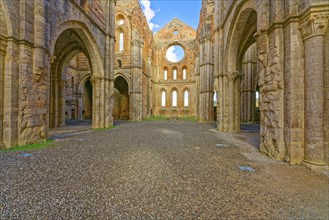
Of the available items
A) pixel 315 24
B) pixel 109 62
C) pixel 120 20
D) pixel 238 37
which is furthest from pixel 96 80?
pixel 120 20

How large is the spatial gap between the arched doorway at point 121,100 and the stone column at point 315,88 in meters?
22.1

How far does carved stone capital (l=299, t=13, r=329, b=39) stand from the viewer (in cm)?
336

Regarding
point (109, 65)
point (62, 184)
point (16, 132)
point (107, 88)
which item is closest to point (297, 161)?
point (62, 184)

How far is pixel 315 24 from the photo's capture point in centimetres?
342

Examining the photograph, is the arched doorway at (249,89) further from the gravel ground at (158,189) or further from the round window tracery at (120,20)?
the round window tracery at (120,20)

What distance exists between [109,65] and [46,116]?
6973 millimetres

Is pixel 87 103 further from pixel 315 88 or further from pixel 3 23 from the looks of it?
pixel 315 88

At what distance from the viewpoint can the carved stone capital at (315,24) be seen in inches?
132

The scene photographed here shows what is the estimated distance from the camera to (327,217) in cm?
189

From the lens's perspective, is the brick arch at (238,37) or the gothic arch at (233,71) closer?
the brick arch at (238,37)

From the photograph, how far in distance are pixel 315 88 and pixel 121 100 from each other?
23432 mm

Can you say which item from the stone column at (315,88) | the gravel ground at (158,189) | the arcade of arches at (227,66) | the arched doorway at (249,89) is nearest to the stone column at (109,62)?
the arcade of arches at (227,66)

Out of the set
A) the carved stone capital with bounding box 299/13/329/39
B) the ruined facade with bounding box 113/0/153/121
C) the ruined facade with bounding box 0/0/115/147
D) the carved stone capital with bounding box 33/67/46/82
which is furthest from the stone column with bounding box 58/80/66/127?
the carved stone capital with bounding box 299/13/329/39

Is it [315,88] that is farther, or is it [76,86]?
[76,86]
